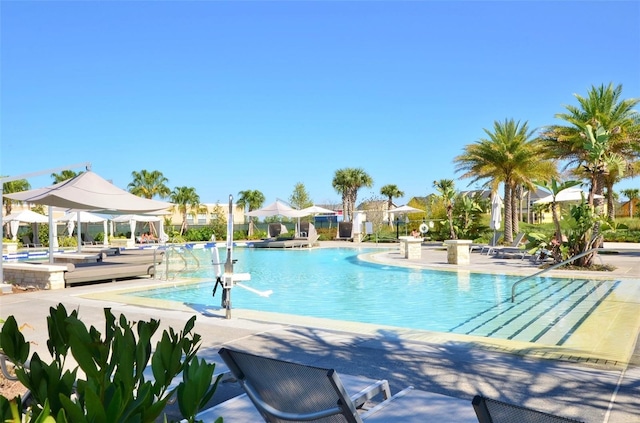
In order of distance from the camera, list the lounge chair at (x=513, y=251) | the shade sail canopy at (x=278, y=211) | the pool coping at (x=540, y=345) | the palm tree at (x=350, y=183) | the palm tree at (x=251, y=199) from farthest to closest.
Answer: the palm tree at (x=251, y=199), the palm tree at (x=350, y=183), the shade sail canopy at (x=278, y=211), the lounge chair at (x=513, y=251), the pool coping at (x=540, y=345)

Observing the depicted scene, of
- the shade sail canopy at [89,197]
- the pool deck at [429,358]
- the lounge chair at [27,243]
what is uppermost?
the shade sail canopy at [89,197]

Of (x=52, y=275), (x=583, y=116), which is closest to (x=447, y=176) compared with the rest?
(x=583, y=116)

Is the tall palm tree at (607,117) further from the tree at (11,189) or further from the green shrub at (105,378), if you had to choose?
the tree at (11,189)

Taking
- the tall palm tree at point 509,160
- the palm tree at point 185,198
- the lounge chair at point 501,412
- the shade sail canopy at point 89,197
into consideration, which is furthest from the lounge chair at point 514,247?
the palm tree at point 185,198

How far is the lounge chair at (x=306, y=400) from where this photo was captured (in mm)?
2287

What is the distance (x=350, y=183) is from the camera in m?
49.7

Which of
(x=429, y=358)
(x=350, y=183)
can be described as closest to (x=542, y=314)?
(x=429, y=358)

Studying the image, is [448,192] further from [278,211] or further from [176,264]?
[176,264]

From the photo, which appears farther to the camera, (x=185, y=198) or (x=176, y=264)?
(x=185, y=198)

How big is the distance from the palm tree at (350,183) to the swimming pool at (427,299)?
3327 centimetres

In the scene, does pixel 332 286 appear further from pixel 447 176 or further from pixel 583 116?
pixel 447 176

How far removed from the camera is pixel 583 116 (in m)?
20.5

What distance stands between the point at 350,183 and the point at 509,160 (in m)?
25.2

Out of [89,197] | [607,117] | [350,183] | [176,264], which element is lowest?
[176,264]
